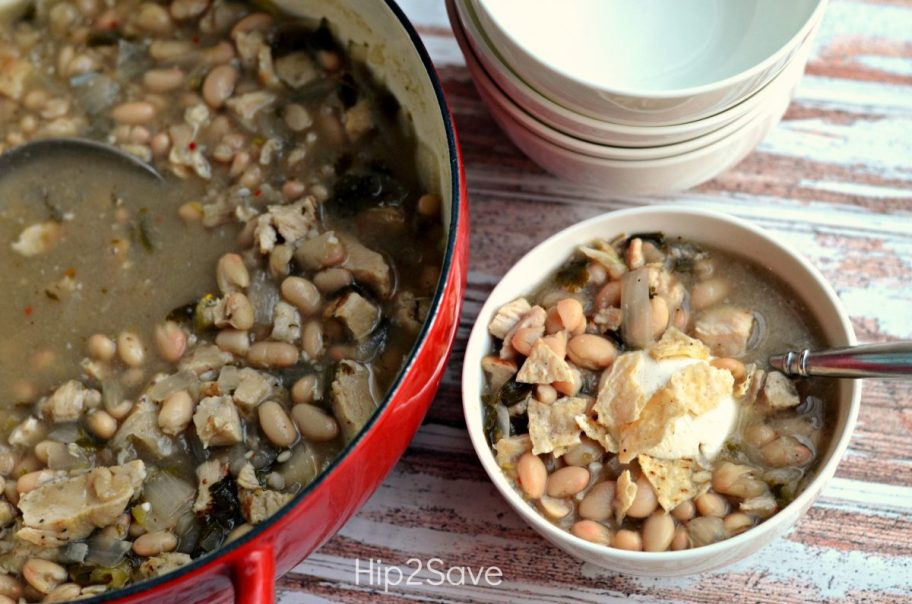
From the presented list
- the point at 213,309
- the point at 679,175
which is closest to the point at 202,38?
the point at 213,309

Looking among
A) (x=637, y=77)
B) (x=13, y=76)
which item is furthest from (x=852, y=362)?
(x=13, y=76)

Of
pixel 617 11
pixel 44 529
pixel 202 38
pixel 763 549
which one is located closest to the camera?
pixel 44 529

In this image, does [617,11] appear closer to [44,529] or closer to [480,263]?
[480,263]

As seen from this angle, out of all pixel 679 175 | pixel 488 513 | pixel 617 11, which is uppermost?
pixel 617 11

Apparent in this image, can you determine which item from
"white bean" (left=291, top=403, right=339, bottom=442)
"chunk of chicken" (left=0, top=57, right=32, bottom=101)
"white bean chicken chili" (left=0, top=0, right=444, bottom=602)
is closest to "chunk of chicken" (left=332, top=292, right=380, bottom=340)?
"white bean chicken chili" (left=0, top=0, right=444, bottom=602)

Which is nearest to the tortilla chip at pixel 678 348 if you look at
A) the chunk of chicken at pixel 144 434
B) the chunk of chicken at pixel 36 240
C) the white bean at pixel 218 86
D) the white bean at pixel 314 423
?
the white bean at pixel 314 423

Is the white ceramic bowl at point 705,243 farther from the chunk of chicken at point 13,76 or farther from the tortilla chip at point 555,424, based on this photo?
the chunk of chicken at point 13,76

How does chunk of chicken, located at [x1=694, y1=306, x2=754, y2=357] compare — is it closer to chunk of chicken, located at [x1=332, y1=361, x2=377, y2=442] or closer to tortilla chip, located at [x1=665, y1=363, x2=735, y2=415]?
tortilla chip, located at [x1=665, y1=363, x2=735, y2=415]
